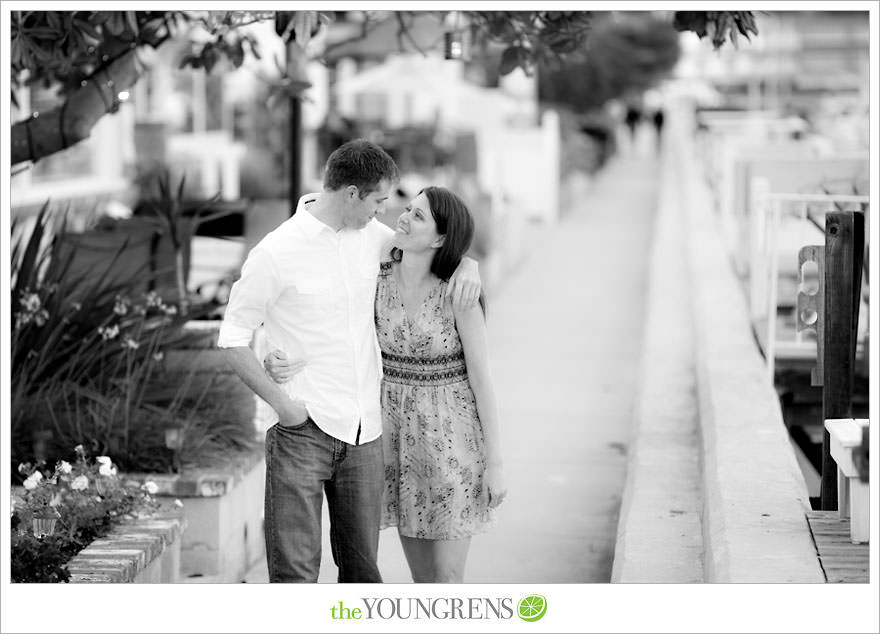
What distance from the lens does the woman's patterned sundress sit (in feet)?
12.6

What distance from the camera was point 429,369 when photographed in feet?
12.7

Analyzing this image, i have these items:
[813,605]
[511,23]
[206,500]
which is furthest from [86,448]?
[813,605]

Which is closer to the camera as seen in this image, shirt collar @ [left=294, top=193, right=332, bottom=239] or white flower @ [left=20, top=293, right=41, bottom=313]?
shirt collar @ [left=294, top=193, right=332, bottom=239]

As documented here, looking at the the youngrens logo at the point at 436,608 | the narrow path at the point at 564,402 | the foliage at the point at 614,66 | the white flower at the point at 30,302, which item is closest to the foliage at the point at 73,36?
the white flower at the point at 30,302

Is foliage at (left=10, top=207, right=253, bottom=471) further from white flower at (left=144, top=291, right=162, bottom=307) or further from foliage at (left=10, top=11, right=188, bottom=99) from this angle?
foliage at (left=10, top=11, right=188, bottom=99)

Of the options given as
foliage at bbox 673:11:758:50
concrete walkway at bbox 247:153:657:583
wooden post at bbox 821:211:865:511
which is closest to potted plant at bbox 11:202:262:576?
concrete walkway at bbox 247:153:657:583

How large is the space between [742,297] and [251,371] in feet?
21.2

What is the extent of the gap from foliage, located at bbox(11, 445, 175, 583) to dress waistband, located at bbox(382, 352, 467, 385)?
1152 mm

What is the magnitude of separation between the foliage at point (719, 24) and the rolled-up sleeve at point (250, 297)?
2.38m

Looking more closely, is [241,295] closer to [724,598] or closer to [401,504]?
[401,504]

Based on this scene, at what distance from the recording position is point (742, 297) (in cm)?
945

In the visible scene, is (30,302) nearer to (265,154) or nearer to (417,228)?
(417,228)

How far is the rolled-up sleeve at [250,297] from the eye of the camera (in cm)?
359

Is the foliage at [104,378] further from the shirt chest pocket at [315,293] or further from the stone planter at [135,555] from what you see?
the shirt chest pocket at [315,293]
